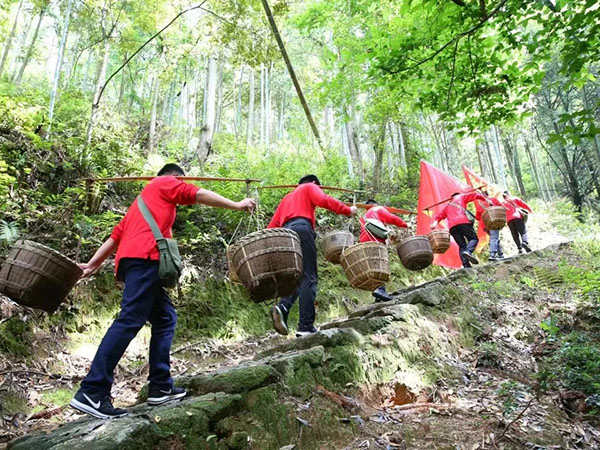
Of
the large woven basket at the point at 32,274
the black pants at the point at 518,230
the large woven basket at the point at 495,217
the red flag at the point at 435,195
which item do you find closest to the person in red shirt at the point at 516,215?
the black pants at the point at 518,230

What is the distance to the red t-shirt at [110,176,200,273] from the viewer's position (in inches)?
109

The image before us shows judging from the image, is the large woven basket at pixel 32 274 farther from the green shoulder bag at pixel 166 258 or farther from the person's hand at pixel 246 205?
the person's hand at pixel 246 205

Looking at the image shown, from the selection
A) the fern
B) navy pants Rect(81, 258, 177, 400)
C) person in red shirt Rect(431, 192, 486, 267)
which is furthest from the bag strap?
person in red shirt Rect(431, 192, 486, 267)

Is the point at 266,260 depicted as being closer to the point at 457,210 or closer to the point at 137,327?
the point at 137,327

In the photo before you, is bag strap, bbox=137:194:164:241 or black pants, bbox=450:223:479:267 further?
black pants, bbox=450:223:479:267

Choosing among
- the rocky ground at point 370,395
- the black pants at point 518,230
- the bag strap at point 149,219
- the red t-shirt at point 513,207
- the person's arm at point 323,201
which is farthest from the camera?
the black pants at point 518,230

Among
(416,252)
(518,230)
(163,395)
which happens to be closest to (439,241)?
(416,252)

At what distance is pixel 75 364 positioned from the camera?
412 centimetres

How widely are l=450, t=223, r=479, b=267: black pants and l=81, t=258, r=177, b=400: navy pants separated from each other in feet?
22.8

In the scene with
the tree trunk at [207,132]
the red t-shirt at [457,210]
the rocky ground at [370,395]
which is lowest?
the rocky ground at [370,395]

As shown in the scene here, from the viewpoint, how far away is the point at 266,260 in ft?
9.42

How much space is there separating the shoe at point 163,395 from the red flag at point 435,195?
817cm

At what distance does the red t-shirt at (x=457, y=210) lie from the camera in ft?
26.8

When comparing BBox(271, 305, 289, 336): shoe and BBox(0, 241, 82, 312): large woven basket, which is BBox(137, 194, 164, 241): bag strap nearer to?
BBox(0, 241, 82, 312): large woven basket
